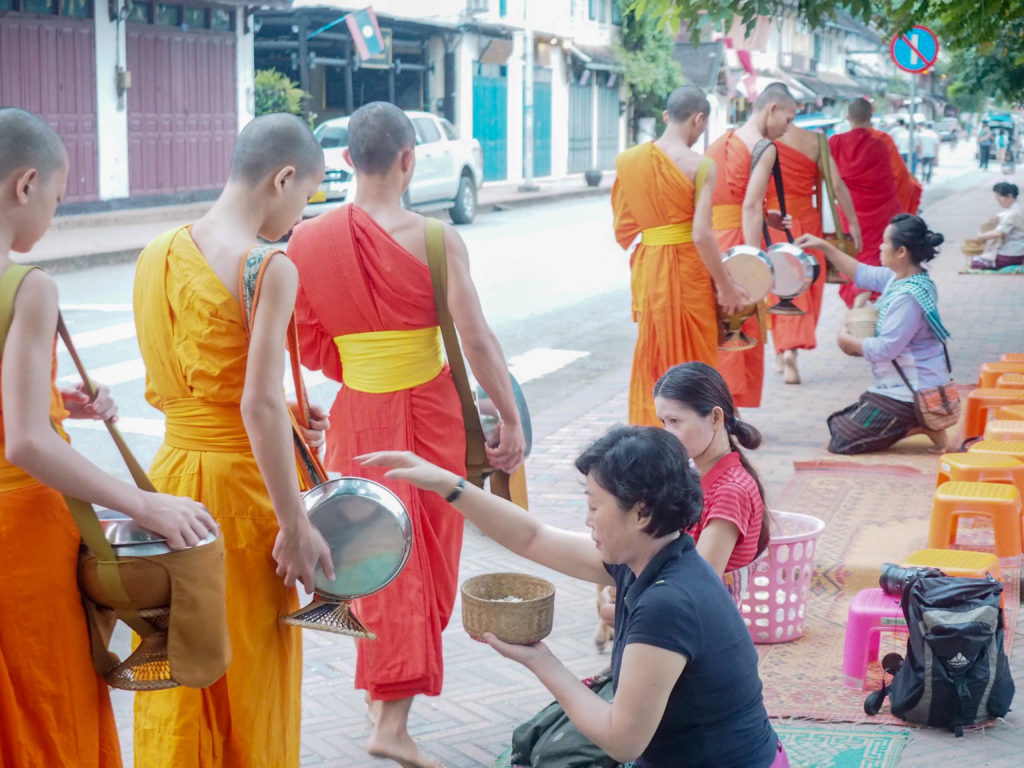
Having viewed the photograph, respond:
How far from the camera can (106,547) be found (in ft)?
8.57

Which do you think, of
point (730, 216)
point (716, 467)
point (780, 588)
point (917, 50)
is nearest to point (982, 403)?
point (730, 216)

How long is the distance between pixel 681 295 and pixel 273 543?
3593 millimetres

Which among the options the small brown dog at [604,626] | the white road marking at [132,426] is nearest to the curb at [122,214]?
the white road marking at [132,426]

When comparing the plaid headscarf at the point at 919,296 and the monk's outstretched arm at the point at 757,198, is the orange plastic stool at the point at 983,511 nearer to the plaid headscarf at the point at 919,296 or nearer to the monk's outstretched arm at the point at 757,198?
the plaid headscarf at the point at 919,296

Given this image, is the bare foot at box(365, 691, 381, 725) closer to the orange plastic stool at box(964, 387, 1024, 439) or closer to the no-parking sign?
the orange plastic stool at box(964, 387, 1024, 439)

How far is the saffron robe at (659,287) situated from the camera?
626 cm

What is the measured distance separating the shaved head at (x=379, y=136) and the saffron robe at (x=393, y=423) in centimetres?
14

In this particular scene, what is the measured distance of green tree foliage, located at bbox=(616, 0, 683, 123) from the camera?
3831 cm

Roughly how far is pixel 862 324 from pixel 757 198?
3.39 ft

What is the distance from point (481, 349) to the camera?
3.89 metres

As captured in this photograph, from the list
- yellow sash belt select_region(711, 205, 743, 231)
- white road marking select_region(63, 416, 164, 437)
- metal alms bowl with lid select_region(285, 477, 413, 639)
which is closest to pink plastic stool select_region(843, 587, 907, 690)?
metal alms bowl with lid select_region(285, 477, 413, 639)

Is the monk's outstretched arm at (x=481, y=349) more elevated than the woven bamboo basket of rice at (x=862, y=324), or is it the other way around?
the monk's outstretched arm at (x=481, y=349)

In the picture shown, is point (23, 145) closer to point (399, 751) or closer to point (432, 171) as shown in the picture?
point (399, 751)

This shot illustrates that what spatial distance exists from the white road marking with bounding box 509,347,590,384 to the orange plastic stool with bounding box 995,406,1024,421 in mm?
3731
